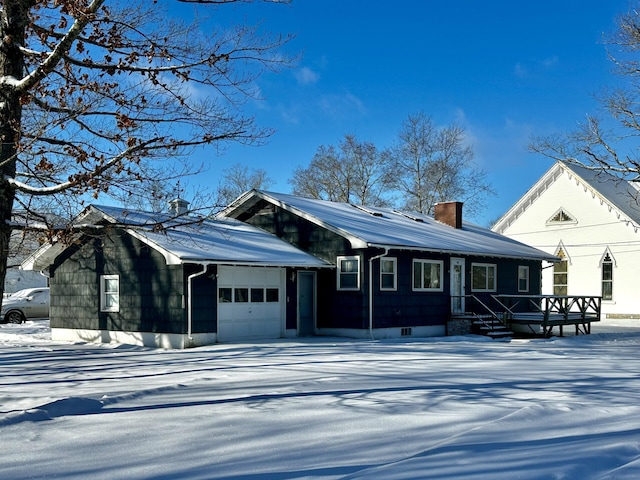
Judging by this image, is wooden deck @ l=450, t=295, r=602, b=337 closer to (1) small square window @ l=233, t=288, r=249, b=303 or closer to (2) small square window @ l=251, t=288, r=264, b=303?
(2) small square window @ l=251, t=288, r=264, b=303

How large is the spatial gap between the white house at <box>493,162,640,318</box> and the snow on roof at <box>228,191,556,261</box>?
21.6ft

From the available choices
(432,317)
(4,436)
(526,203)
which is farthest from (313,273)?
(526,203)

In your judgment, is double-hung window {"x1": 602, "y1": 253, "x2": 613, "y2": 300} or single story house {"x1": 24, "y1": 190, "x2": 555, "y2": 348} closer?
single story house {"x1": 24, "y1": 190, "x2": 555, "y2": 348}

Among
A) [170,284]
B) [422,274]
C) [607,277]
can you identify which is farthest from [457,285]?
[607,277]

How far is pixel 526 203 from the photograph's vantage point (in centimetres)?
3869

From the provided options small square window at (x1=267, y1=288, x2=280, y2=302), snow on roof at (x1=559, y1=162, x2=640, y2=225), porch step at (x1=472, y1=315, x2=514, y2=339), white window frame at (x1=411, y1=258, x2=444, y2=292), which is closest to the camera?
small square window at (x1=267, y1=288, x2=280, y2=302)

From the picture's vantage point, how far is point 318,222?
22.7 m

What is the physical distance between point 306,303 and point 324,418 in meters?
14.1

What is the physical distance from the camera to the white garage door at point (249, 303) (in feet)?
65.7

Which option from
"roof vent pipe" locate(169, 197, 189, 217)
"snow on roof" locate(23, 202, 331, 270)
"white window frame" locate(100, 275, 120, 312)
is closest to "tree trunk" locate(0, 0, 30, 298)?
"snow on roof" locate(23, 202, 331, 270)

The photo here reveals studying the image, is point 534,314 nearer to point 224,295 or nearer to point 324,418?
point 224,295

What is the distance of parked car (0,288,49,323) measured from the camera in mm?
32344

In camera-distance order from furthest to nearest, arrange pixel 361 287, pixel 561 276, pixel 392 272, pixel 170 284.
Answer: pixel 561 276
pixel 392 272
pixel 361 287
pixel 170 284

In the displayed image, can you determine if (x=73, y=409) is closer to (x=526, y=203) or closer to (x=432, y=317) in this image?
(x=432, y=317)
